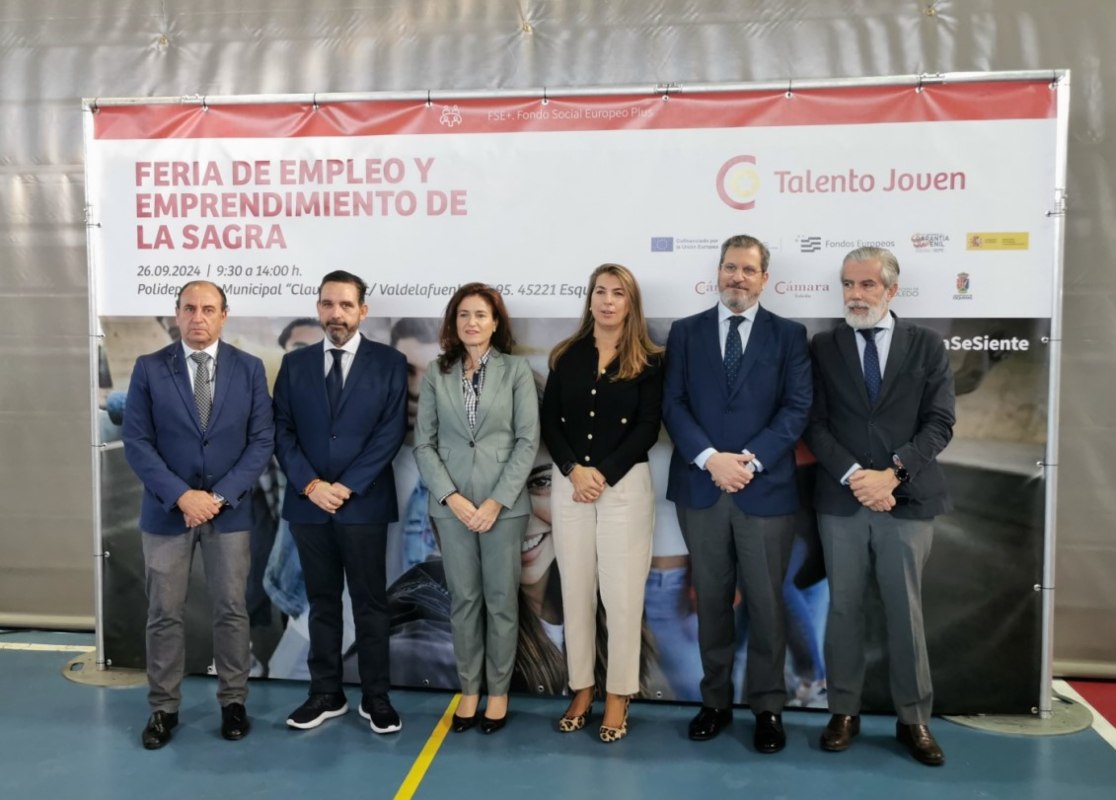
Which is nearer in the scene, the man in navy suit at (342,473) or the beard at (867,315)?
the beard at (867,315)

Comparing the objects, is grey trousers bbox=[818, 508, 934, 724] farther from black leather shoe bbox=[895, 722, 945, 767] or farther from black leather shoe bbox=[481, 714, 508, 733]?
black leather shoe bbox=[481, 714, 508, 733]

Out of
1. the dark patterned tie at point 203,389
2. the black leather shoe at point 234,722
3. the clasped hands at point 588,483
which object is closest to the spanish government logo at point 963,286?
the clasped hands at point 588,483

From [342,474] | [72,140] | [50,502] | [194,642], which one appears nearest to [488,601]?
[342,474]

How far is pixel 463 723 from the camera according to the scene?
11.9 feet

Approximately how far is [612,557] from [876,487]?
1.02 meters

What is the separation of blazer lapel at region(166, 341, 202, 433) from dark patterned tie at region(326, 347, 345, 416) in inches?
19.8

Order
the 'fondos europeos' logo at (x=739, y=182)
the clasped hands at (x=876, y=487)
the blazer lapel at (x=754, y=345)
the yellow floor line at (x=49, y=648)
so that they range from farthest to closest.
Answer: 1. the yellow floor line at (x=49, y=648)
2. the 'fondos europeos' logo at (x=739, y=182)
3. the blazer lapel at (x=754, y=345)
4. the clasped hands at (x=876, y=487)

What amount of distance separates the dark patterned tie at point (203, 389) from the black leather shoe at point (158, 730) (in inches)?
45.2

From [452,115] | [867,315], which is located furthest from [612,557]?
[452,115]

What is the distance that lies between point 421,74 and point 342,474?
2.05 meters

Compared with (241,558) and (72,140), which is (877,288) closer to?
(241,558)

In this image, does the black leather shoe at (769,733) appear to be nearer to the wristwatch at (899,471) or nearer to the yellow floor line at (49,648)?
the wristwatch at (899,471)

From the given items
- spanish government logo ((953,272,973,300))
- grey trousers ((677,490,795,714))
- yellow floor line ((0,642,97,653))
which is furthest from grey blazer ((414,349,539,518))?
yellow floor line ((0,642,97,653))

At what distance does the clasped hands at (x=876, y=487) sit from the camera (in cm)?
332
